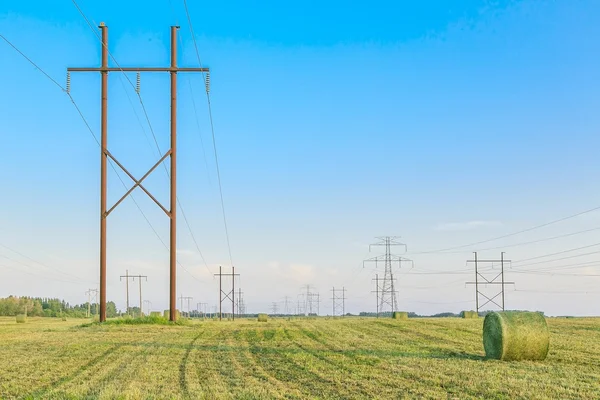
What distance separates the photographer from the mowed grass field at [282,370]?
12.8m

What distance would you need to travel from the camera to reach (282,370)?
1611cm

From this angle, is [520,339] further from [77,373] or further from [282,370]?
[77,373]

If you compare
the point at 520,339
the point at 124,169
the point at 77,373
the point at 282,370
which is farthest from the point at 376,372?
the point at 124,169

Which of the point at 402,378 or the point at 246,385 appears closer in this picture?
Result: the point at 246,385

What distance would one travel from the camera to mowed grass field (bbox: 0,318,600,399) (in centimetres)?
1276

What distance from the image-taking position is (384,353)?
67.9ft

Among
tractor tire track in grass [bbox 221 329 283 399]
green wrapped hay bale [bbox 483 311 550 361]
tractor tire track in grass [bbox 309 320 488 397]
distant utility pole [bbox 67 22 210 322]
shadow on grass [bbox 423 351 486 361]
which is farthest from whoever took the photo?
distant utility pole [bbox 67 22 210 322]

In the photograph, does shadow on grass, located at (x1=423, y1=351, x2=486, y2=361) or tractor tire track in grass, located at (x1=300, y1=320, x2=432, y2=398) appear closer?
tractor tire track in grass, located at (x1=300, y1=320, x2=432, y2=398)

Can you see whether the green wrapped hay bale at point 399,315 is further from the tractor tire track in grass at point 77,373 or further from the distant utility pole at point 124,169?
the tractor tire track in grass at point 77,373

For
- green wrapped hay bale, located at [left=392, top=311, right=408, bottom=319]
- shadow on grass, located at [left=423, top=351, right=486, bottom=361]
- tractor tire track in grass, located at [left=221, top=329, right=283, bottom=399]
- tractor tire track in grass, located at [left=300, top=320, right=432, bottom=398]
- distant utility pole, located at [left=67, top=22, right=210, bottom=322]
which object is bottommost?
green wrapped hay bale, located at [left=392, top=311, right=408, bottom=319]

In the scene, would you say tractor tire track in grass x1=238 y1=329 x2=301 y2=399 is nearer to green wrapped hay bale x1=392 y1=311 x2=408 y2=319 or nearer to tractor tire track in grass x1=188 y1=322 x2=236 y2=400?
tractor tire track in grass x1=188 y1=322 x2=236 y2=400

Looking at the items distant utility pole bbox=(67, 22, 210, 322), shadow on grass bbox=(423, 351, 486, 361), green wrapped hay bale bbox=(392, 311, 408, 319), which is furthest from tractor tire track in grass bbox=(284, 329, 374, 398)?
green wrapped hay bale bbox=(392, 311, 408, 319)

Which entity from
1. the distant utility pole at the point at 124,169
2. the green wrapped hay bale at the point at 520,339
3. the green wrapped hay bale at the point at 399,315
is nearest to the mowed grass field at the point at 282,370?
the green wrapped hay bale at the point at 520,339

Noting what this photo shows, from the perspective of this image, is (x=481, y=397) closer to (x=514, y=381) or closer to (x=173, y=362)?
(x=514, y=381)
